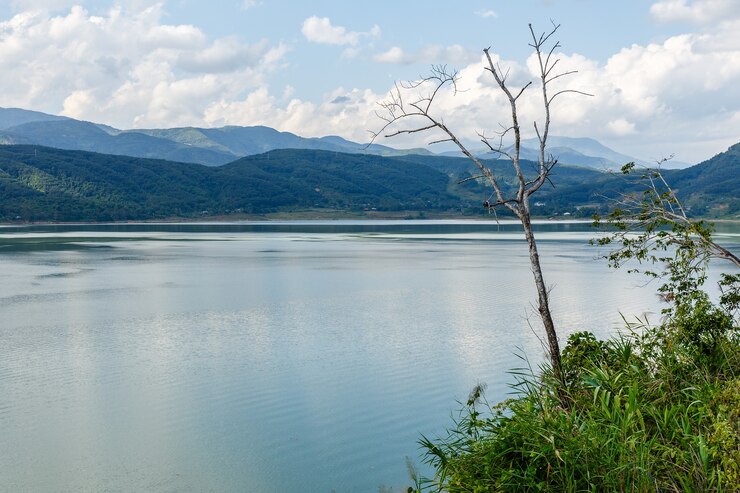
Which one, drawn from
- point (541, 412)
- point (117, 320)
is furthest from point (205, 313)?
point (541, 412)

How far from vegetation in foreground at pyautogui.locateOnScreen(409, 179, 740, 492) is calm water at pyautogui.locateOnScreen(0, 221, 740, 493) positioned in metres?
5.16

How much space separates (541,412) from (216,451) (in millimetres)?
8226

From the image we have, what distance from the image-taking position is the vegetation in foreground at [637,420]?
8203mm

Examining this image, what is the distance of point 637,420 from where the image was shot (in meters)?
9.34

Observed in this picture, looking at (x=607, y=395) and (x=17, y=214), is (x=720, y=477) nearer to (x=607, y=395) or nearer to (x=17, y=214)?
(x=607, y=395)

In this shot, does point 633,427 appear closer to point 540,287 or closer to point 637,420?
point 637,420

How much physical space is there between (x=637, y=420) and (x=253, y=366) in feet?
52.2

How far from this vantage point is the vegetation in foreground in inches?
323

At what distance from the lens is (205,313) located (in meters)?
35.1

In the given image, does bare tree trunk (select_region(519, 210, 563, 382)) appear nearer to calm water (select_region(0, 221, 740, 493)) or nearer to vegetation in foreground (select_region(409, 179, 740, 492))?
vegetation in foreground (select_region(409, 179, 740, 492))

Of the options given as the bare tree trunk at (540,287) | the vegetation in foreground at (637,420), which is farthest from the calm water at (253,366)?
the bare tree trunk at (540,287)

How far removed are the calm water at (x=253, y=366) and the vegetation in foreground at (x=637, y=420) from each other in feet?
16.9

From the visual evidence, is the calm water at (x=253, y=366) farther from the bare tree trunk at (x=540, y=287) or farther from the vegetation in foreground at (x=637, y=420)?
the bare tree trunk at (x=540, y=287)

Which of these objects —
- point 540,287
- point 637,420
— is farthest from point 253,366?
point 637,420
